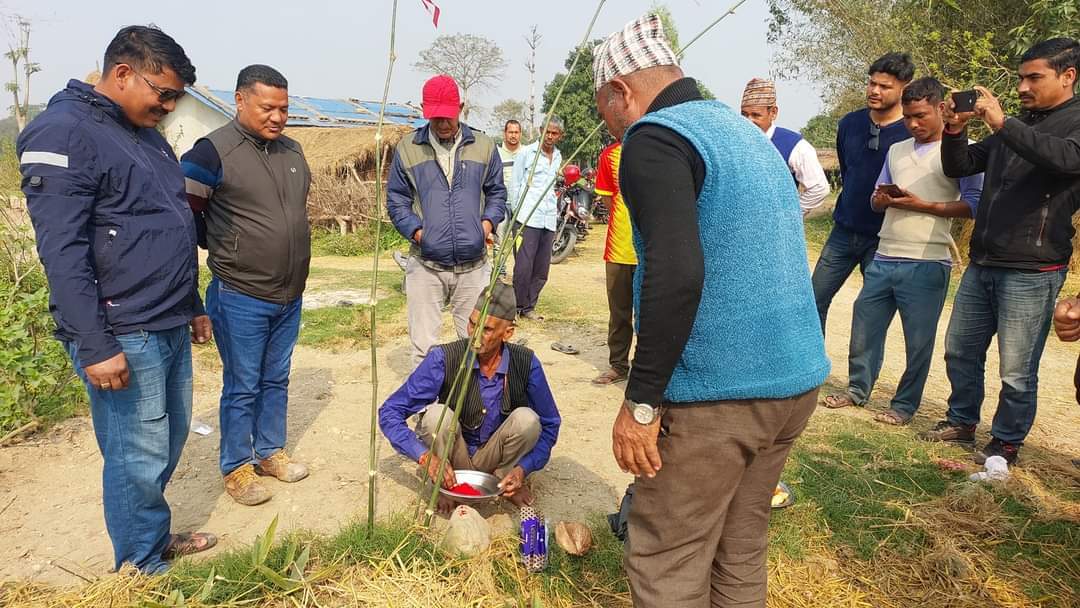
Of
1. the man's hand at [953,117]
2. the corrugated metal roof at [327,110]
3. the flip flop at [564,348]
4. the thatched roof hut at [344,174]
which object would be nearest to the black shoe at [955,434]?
the man's hand at [953,117]

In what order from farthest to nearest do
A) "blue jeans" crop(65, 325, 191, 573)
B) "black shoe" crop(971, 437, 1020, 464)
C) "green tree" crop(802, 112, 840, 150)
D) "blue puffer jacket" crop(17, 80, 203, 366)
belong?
1. "green tree" crop(802, 112, 840, 150)
2. "black shoe" crop(971, 437, 1020, 464)
3. "blue jeans" crop(65, 325, 191, 573)
4. "blue puffer jacket" crop(17, 80, 203, 366)

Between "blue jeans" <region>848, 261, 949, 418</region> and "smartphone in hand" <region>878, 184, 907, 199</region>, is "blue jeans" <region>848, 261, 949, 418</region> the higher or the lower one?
the lower one

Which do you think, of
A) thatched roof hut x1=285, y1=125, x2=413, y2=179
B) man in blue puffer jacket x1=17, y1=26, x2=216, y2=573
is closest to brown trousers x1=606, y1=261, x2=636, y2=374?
man in blue puffer jacket x1=17, y1=26, x2=216, y2=573

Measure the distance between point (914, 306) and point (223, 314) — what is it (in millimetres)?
3841

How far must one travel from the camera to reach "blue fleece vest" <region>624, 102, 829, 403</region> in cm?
158

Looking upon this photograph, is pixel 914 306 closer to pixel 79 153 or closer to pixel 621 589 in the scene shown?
pixel 621 589

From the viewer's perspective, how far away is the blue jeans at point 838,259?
443cm

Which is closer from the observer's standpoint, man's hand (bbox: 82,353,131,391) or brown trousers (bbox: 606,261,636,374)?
man's hand (bbox: 82,353,131,391)

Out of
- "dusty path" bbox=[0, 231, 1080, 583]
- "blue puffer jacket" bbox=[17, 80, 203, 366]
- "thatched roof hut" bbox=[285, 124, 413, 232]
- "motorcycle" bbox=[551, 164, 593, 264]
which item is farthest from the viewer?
"thatched roof hut" bbox=[285, 124, 413, 232]

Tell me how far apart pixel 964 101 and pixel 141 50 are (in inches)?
139

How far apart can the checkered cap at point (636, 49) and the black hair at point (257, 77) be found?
5.94 feet

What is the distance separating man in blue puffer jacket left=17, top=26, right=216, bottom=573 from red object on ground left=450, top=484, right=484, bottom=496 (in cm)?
115

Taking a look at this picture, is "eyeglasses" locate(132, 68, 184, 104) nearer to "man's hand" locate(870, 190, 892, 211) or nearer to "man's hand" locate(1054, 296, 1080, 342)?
"man's hand" locate(1054, 296, 1080, 342)

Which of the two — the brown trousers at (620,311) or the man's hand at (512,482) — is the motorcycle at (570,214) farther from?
Result: the man's hand at (512,482)
